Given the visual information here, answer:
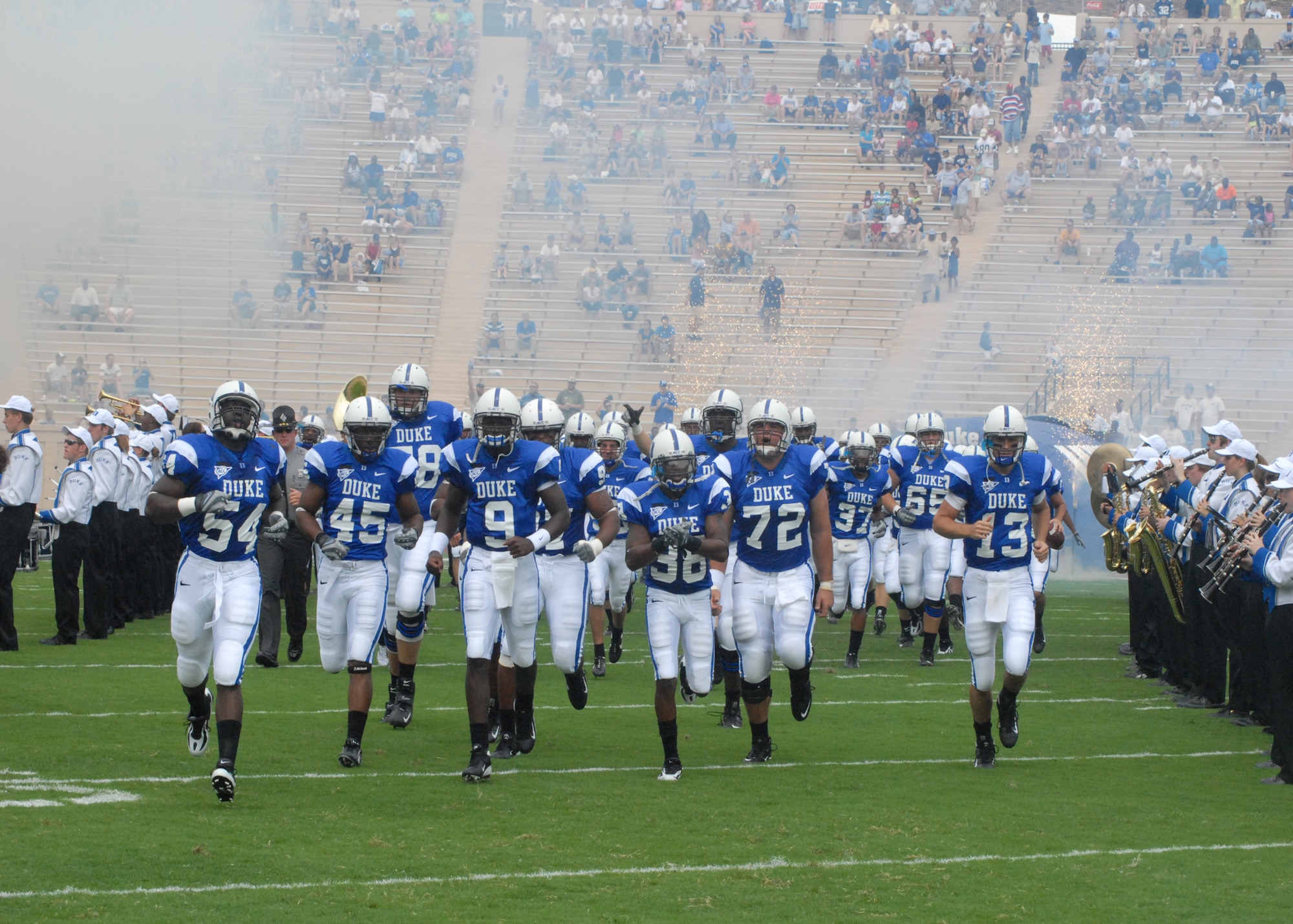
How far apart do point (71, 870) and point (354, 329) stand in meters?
23.9

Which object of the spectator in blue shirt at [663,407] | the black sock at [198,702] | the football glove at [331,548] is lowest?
the spectator in blue shirt at [663,407]

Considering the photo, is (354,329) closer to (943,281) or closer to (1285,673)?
(943,281)

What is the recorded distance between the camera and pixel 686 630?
8.33 m

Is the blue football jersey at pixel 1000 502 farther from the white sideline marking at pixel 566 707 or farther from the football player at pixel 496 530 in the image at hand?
the white sideline marking at pixel 566 707

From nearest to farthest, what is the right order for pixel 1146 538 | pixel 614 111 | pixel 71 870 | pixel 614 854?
pixel 71 870 → pixel 614 854 → pixel 1146 538 → pixel 614 111

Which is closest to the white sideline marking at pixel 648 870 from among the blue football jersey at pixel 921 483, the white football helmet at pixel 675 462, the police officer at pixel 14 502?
the white football helmet at pixel 675 462

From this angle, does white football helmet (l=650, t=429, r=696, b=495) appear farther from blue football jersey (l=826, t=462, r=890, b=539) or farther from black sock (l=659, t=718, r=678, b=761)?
blue football jersey (l=826, t=462, r=890, b=539)

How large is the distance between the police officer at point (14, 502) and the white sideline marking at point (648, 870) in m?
7.46

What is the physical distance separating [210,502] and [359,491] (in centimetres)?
104

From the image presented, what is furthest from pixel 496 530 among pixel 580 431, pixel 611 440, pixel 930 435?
pixel 930 435

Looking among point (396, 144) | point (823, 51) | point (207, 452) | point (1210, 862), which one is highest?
point (823, 51)

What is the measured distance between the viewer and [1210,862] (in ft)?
21.1

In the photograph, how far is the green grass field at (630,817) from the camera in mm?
5691

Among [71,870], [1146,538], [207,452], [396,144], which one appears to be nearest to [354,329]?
[396,144]
